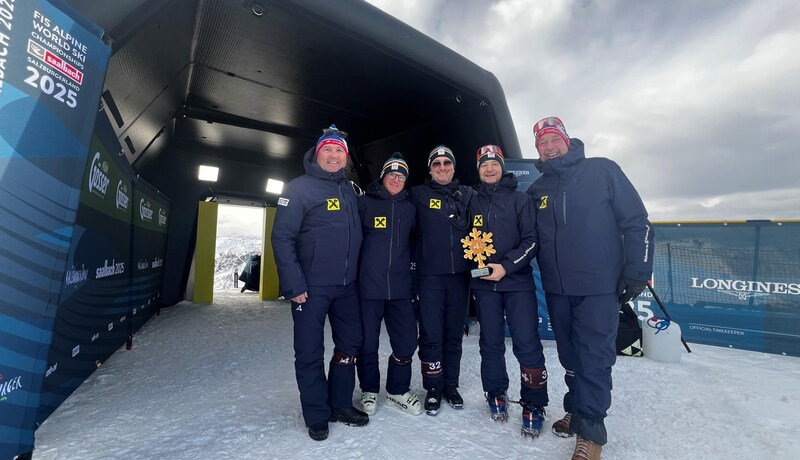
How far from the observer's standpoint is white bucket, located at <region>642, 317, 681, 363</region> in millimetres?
3314

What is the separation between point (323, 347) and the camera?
79.2 inches

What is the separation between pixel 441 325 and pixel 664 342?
2.47 meters

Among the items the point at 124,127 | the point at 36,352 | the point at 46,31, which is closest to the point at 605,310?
the point at 36,352

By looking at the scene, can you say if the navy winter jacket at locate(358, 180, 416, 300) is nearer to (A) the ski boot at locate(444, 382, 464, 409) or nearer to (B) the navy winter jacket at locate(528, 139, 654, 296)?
(A) the ski boot at locate(444, 382, 464, 409)

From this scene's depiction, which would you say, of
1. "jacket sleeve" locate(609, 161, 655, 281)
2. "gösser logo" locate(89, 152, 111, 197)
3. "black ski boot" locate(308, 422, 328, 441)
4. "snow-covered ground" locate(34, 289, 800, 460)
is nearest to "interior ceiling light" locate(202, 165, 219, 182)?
"snow-covered ground" locate(34, 289, 800, 460)

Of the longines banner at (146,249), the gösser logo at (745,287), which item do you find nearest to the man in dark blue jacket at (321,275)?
the longines banner at (146,249)

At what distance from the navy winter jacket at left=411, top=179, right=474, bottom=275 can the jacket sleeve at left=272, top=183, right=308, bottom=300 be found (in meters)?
0.82

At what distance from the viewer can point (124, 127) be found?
3.56m

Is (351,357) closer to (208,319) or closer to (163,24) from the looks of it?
(163,24)

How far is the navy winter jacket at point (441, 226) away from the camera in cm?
232

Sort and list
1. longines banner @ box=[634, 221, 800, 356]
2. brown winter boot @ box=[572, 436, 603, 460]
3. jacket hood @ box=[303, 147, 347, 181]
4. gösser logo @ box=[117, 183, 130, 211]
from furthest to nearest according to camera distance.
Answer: longines banner @ box=[634, 221, 800, 356] → gösser logo @ box=[117, 183, 130, 211] → jacket hood @ box=[303, 147, 347, 181] → brown winter boot @ box=[572, 436, 603, 460]

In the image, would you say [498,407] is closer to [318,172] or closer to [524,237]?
[524,237]

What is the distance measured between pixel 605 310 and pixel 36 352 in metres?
2.49

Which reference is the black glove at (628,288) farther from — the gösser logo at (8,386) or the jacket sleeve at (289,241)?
the gösser logo at (8,386)
